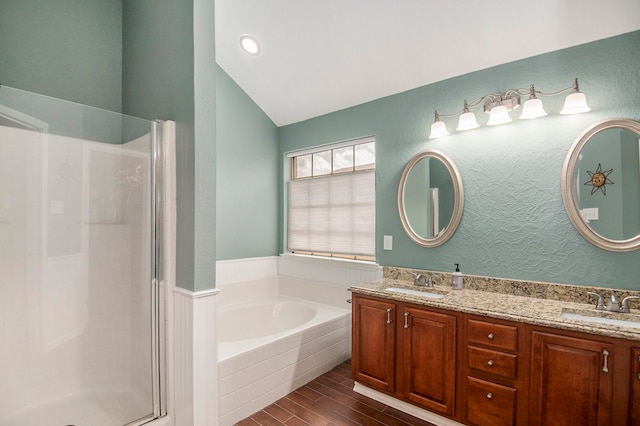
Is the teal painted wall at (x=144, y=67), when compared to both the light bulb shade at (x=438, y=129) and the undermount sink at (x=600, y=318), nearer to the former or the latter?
the light bulb shade at (x=438, y=129)

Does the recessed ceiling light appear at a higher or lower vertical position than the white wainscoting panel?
higher

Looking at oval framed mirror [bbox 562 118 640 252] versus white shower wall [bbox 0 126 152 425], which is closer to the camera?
white shower wall [bbox 0 126 152 425]

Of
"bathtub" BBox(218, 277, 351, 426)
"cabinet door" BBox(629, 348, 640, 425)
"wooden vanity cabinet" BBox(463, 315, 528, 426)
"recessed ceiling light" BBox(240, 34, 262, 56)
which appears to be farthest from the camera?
"recessed ceiling light" BBox(240, 34, 262, 56)

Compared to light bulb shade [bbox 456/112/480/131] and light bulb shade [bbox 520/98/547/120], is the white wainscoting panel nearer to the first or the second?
light bulb shade [bbox 456/112/480/131]

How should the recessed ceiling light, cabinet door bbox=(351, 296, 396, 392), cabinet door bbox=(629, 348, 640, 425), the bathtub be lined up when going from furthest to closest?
the recessed ceiling light
cabinet door bbox=(351, 296, 396, 392)
the bathtub
cabinet door bbox=(629, 348, 640, 425)

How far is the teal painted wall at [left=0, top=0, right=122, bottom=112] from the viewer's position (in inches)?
85.4

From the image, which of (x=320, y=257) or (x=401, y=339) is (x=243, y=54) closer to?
(x=320, y=257)

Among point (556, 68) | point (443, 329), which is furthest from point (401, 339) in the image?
point (556, 68)

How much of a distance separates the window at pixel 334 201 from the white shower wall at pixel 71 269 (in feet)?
6.29

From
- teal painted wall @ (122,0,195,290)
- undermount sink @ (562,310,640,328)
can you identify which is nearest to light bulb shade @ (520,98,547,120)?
undermount sink @ (562,310,640,328)

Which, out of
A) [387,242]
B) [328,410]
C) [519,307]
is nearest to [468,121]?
[387,242]

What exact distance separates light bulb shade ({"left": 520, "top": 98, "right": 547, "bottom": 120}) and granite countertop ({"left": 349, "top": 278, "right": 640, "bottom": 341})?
1.23 meters

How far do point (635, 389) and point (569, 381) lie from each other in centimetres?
24

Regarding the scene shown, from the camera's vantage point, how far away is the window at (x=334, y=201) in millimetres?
3123
